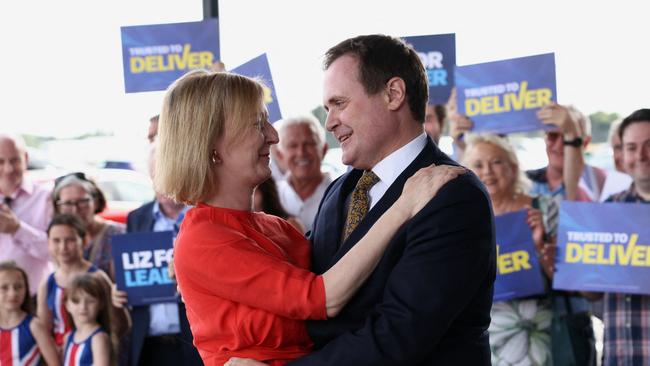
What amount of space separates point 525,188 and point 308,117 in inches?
52.9

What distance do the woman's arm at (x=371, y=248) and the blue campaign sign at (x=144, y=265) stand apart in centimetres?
252

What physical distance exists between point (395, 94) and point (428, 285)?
52 centimetres

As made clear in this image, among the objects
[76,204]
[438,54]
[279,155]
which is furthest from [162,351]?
[438,54]

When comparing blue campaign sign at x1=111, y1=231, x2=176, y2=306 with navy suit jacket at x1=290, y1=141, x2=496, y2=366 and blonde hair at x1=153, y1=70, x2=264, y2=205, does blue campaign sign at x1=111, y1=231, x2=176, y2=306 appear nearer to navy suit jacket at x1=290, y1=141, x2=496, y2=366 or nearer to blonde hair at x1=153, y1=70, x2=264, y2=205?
blonde hair at x1=153, y1=70, x2=264, y2=205

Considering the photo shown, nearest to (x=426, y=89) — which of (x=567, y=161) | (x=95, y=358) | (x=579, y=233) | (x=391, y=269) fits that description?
(x=391, y=269)

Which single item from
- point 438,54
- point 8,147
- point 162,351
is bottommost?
point 162,351

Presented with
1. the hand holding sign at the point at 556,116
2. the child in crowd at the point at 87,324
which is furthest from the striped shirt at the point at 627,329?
the child in crowd at the point at 87,324

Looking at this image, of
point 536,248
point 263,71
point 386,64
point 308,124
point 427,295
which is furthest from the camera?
point 308,124

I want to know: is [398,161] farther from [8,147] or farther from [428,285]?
[8,147]

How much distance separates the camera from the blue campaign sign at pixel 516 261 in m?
4.34

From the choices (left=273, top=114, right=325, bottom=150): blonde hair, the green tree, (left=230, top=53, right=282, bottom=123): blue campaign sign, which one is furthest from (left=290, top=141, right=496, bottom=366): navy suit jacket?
the green tree

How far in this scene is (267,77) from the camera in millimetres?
3969

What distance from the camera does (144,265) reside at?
15.1ft

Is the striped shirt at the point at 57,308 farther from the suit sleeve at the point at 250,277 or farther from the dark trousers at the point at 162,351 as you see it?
the suit sleeve at the point at 250,277
